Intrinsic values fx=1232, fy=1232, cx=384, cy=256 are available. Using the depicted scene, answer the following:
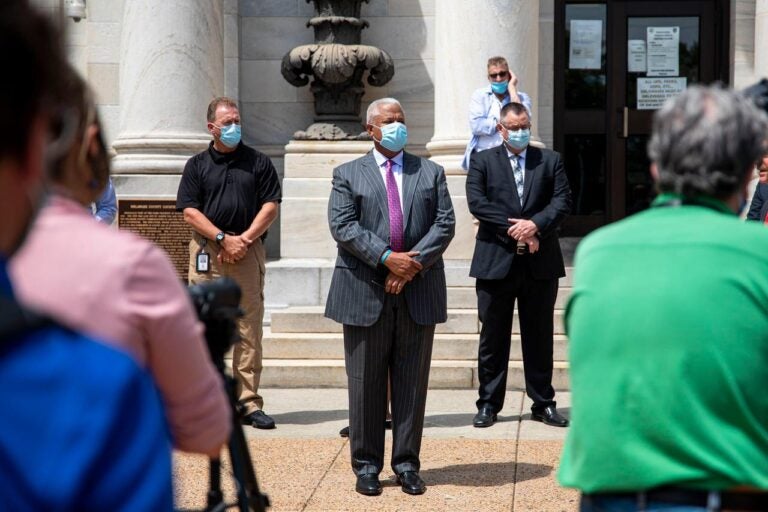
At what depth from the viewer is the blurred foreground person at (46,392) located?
55.9 inches

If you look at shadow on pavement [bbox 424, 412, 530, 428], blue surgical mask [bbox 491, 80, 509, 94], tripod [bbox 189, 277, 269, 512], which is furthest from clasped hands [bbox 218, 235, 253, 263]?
tripod [bbox 189, 277, 269, 512]

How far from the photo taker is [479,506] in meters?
6.19

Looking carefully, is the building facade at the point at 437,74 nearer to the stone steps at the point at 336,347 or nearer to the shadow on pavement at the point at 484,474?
the stone steps at the point at 336,347

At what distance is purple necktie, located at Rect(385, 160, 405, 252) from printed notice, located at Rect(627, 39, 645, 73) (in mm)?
6395

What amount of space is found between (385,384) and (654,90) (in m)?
6.97

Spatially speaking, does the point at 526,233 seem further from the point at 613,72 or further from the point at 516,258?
the point at 613,72

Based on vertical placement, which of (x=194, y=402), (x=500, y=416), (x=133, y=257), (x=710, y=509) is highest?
(x=133, y=257)

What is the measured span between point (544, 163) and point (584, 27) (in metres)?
4.72

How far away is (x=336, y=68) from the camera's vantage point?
11.5 metres

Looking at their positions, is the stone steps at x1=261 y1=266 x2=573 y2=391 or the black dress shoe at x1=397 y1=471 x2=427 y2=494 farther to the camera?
the stone steps at x1=261 y1=266 x2=573 y2=391

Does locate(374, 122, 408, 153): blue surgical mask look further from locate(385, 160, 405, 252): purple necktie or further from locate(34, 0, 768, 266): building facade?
locate(34, 0, 768, 266): building facade

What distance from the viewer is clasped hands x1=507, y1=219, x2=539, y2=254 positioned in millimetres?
8047

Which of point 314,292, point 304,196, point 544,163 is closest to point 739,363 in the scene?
point 544,163

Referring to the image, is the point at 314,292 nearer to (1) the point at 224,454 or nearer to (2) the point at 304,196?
(2) the point at 304,196
